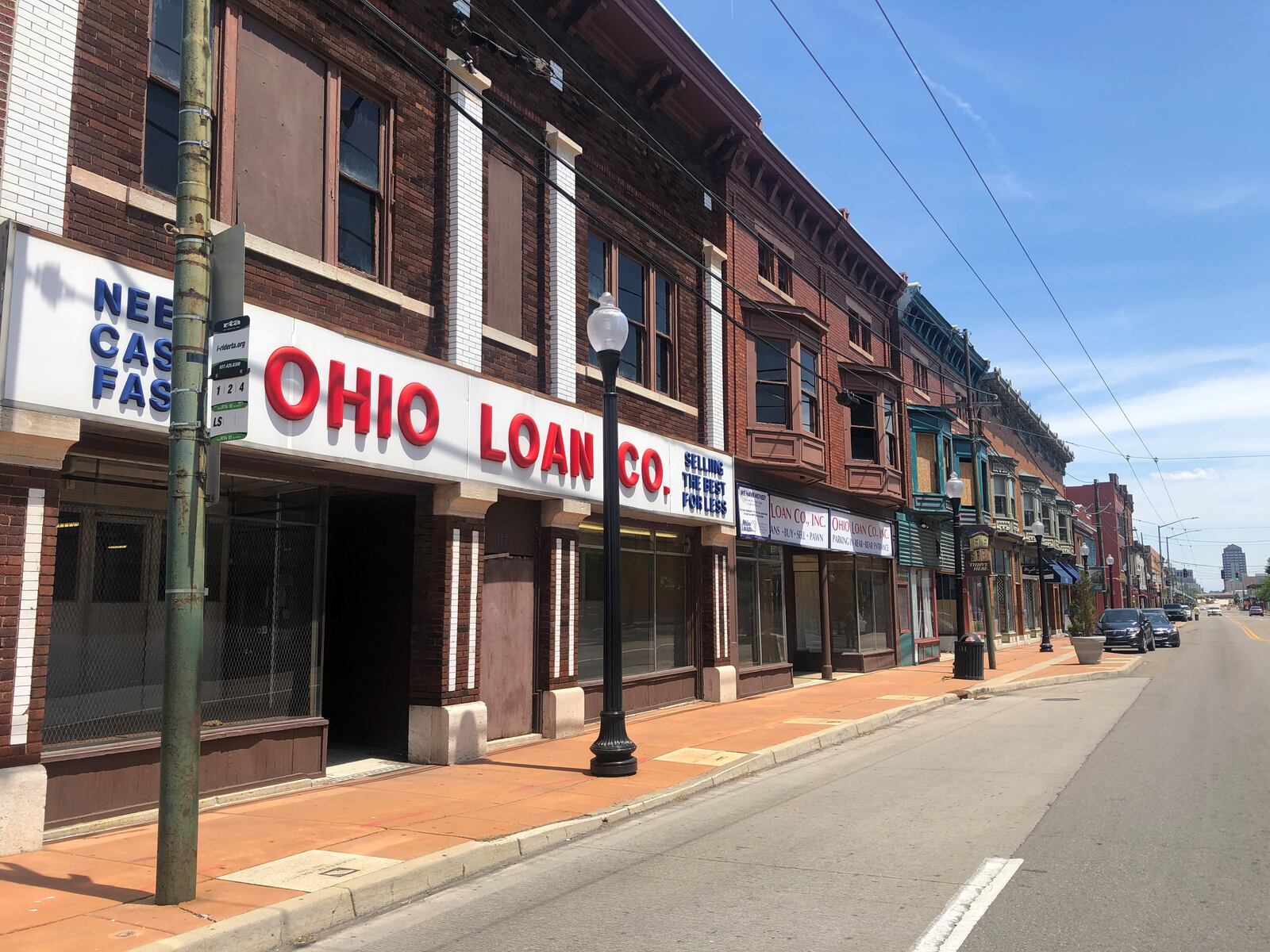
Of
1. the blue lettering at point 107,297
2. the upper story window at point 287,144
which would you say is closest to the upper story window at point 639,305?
the upper story window at point 287,144

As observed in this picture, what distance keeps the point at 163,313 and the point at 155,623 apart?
276 cm

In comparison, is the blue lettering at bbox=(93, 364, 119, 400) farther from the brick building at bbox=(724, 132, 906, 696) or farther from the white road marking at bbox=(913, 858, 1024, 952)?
the brick building at bbox=(724, 132, 906, 696)

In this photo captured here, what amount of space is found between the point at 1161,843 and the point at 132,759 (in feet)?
27.1

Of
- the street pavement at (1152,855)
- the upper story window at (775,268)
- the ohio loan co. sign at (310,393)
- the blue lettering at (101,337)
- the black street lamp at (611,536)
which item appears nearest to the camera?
the street pavement at (1152,855)

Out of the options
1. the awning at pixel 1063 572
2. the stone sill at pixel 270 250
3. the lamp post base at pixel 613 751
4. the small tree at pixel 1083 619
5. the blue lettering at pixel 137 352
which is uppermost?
the stone sill at pixel 270 250

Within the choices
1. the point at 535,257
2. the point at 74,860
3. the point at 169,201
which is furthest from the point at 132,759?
the point at 535,257

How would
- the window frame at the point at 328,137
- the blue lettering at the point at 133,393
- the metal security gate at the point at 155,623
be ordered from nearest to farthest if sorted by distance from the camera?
1. the blue lettering at the point at 133,393
2. the metal security gate at the point at 155,623
3. the window frame at the point at 328,137

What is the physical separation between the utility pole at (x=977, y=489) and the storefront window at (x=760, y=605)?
281 inches

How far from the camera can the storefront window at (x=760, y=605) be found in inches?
739

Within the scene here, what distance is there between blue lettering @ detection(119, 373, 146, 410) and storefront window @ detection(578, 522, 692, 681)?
708cm

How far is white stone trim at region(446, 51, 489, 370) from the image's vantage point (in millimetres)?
11695

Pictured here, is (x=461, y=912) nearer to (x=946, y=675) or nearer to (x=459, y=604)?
(x=459, y=604)

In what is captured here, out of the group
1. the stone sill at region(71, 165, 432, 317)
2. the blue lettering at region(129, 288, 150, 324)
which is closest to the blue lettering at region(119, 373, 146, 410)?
the blue lettering at region(129, 288, 150, 324)

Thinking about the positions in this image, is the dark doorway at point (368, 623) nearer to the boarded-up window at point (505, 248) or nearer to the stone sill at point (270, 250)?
the stone sill at point (270, 250)
